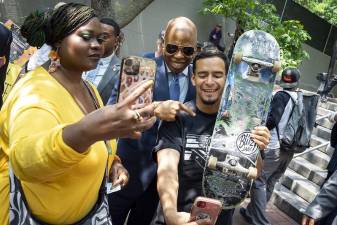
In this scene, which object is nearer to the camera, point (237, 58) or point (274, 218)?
point (237, 58)

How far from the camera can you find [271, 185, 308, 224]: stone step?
468 centimetres

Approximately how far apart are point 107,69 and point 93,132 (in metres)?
1.81

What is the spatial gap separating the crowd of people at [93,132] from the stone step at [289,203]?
8.47 ft

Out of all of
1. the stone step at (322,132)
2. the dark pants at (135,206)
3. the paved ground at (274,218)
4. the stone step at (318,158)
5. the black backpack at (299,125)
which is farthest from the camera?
the stone step at (322,132)

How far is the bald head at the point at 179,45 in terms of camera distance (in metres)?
2.56

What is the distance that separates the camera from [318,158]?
5785 millimetres

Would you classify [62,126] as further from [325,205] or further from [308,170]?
[308,170]

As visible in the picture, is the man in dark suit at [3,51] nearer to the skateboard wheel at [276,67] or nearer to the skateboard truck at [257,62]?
the skateboard truck at [257,62]

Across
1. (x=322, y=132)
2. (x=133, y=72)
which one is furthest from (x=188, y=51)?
(x=322, y=132)

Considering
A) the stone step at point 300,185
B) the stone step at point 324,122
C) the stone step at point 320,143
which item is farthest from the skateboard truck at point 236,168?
the stone step at point 324,122

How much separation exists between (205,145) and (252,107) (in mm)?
475

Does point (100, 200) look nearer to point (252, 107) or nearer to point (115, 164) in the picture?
point (115, 164)

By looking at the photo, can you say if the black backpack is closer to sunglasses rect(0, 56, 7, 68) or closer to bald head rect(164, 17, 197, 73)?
bald head rect(164, 17, 197, 73)

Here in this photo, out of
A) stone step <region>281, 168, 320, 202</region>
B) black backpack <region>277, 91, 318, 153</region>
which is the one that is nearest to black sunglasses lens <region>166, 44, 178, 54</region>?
black backpack <region>277, 91, 318, 153</region>
